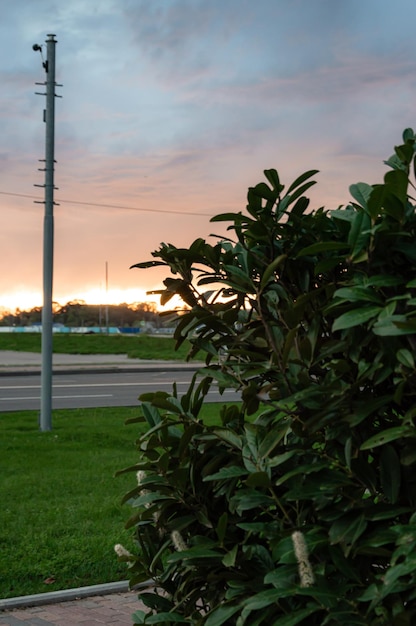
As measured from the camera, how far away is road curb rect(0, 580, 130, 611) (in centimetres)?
530

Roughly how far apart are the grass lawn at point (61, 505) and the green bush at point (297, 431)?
3.16 metres

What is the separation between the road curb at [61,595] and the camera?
530 cm

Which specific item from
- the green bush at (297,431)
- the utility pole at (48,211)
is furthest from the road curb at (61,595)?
the utility pole at (48,211)

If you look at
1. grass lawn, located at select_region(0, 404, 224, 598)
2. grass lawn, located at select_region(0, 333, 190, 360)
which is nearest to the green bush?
grass lawn, located at select_region(0, 404, 224, 598)

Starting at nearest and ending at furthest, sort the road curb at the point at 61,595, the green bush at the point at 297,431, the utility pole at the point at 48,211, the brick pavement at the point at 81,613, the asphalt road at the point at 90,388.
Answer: the green bush at the point at 297,431, the brick pavement at the point at 81,613, the road curb at the point at 61,595, the utility pole at the point at 48,211, the asphalt road at the point at 90,388

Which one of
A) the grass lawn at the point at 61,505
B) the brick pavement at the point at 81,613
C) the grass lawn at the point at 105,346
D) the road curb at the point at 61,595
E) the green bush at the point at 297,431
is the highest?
the green bush at the point at 297,431

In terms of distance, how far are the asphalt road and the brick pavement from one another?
1234cm

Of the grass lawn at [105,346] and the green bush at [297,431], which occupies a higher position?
the green bush at [297,431]

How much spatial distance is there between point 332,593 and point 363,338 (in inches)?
27.4

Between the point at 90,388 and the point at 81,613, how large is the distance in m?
18.3

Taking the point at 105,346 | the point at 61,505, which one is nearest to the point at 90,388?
the point at 61,505

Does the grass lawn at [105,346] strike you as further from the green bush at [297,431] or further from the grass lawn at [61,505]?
the green bush at [297,431]

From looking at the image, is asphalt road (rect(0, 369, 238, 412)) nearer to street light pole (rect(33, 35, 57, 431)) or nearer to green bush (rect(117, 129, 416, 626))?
street light pole (rect(33, 35, 57, 431))

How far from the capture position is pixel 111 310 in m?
89.9
